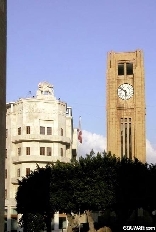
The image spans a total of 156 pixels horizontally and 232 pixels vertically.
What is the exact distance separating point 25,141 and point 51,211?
1226 inches

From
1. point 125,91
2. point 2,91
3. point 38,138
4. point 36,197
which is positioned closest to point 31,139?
point 38,138

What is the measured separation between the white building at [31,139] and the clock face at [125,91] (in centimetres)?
1368

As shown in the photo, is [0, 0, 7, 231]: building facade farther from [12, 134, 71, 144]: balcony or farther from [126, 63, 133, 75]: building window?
[126, 63, 133, 75]: building window

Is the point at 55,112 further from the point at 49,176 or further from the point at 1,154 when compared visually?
the point at 1,154

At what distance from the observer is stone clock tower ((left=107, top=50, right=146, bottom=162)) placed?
98.9 m

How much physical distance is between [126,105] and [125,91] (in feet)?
9.71

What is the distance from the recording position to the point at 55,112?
93375mm

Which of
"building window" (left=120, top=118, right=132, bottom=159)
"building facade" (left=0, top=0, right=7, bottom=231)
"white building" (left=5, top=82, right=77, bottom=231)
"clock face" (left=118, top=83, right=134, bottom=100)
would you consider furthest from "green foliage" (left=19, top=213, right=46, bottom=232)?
"building facade" (left=0, top=0, right=7, bottom=231)

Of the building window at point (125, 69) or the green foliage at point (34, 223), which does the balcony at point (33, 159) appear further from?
the green foliage at point (34, 223)

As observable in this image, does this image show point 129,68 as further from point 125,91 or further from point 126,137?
point 126,137

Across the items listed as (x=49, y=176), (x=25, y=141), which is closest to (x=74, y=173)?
(x=49, y=176)

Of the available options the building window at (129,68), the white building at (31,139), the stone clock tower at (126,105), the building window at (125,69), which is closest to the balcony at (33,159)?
→ the white building at (31,139)

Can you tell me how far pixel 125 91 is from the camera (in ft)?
337

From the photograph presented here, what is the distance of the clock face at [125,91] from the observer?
102 metres
